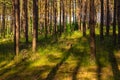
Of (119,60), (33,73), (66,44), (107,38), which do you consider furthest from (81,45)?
(33,73)

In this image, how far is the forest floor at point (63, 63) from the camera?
61.3ft

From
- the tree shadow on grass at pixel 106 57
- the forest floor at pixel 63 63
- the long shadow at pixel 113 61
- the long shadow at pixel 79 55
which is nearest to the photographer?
the long shadow at pixel 113 61

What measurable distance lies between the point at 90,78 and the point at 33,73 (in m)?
4.18

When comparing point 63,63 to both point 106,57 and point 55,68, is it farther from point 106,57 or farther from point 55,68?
point 106,57

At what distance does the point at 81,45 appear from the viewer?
26953mm

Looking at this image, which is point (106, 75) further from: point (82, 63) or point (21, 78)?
point (21, 78)

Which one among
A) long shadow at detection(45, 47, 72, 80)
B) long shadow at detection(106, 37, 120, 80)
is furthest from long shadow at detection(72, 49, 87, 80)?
long shadow at detection(106, 37, 120, 80)

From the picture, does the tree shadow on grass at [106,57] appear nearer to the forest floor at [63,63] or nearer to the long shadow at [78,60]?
the forest floor at [63,63]

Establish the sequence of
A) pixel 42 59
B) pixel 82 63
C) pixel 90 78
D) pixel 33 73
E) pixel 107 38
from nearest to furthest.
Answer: pixel 90 78
pixel 33 73
pixel 82 63
pixel 42 59
pixel 107 38

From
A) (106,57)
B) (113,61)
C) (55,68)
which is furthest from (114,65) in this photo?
(55,68)

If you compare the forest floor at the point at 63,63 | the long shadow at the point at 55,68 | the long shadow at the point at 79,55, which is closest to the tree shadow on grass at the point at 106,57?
the forest floor at the point at 63,63

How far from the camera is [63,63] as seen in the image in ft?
70.8

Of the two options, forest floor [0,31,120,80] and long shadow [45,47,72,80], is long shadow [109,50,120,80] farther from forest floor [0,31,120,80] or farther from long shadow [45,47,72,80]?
long shadow [45,47,72,80]

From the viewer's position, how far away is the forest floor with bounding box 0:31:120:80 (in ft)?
61.3
